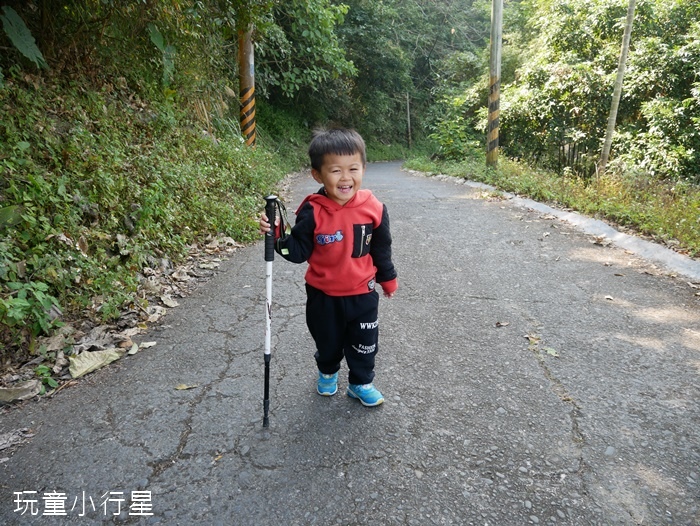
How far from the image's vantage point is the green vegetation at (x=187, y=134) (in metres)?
3.38

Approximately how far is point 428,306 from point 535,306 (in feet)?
2.99

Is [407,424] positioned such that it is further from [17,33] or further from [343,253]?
[17,33]

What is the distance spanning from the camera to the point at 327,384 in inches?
104

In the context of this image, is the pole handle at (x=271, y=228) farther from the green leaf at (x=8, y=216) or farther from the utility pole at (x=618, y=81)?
the utility pole at (x=618, y=81)

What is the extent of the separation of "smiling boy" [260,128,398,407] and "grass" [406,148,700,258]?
13.4ft

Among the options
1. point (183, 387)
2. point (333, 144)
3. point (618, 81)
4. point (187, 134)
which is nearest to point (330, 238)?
point (333, 144)

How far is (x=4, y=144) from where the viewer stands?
3.62 metres

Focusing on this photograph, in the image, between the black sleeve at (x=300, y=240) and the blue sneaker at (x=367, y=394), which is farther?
the blue sneaker at (x=367, y=394)

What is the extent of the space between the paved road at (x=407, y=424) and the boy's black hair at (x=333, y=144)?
54.9 inches

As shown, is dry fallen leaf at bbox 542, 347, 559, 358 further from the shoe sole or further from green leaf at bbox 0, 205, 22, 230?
green leaf at bbox 0, 205, 22, 230

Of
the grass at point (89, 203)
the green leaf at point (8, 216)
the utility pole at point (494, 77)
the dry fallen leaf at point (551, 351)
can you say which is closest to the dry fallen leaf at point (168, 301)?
the grass at point (89, 203)

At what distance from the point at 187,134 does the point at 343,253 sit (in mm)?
5800

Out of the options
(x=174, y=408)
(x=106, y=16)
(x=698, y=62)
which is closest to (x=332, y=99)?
(x=698, y=62)

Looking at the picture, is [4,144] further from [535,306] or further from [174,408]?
[535,306]
